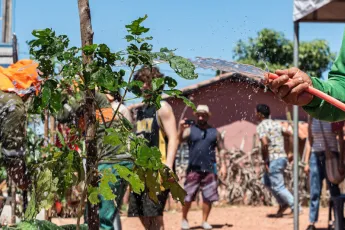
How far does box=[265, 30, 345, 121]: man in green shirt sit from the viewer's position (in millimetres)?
2505

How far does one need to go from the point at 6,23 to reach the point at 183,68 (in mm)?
6519

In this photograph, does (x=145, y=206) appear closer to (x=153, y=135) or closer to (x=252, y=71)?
(x=153, y=135)

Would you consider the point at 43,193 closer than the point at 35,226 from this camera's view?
No

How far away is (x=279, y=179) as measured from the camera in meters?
10.0

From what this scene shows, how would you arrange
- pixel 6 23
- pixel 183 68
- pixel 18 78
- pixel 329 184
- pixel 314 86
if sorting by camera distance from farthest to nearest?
pixel 6 23 < pixel 329 184 < pixel 18 78 < pixel 183 68 < pixel 314 86

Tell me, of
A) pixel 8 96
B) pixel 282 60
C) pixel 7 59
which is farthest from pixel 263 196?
pixel 282 60

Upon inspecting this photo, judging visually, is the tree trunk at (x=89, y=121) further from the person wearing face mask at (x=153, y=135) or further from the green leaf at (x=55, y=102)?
the person wearing face mask at (x=153, y=135)

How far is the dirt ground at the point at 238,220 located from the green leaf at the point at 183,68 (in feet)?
21.5

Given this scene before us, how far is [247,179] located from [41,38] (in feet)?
42.3

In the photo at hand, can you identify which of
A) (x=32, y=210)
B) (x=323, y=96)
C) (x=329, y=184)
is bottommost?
(x=32, y=210)

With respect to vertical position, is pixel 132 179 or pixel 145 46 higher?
pixel 145 46

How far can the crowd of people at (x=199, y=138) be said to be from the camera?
2.77 m

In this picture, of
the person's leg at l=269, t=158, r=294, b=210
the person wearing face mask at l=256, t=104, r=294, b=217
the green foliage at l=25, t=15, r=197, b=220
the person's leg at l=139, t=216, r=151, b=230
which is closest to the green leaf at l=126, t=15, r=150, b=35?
the green foliage at l=25, t=15, r=197, b=220

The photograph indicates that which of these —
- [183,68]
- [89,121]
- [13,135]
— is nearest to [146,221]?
[13,135]
